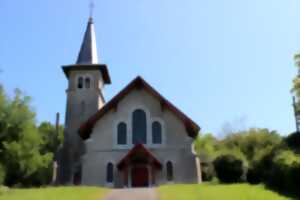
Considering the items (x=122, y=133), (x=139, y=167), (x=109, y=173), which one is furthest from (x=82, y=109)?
(x=139, y=167)

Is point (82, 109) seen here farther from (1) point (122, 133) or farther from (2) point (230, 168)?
(2) point (230, 168)

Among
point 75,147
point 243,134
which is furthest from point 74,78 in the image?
point 243,134

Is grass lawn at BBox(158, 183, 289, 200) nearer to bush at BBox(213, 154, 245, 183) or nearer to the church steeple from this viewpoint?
bush at BBox(213, 154, 245, 183)

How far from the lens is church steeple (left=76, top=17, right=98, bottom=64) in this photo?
43034mm

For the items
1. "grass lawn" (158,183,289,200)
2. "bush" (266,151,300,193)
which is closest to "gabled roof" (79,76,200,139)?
"bush" (266,151,300,193)

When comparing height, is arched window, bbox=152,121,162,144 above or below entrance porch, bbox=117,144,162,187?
above

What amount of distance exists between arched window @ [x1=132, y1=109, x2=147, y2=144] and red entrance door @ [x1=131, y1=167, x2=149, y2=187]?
7.75ft

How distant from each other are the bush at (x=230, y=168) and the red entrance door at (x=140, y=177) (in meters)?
5.82

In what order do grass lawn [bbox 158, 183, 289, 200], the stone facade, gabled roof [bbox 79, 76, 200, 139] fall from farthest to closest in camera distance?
gabled roof [bbox 79, 76, 200, 139] → the stone facade → grass lawn [bbox 158, 183, 289, 200]

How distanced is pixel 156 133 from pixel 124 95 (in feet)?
14.4

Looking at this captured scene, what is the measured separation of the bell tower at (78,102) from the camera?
126 ft

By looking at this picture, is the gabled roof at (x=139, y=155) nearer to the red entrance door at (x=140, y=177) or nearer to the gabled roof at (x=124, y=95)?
the red entrance door at (x=140, y=177)

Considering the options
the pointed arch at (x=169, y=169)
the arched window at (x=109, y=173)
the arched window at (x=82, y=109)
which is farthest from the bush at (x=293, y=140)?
the arched window at (x=82, y=109)

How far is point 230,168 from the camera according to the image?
1160 inches
